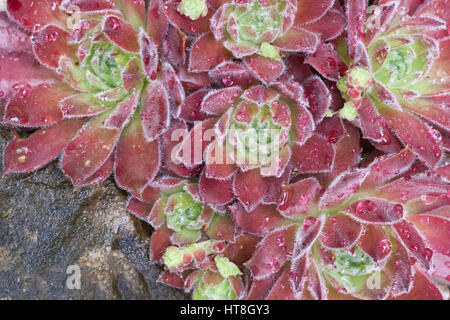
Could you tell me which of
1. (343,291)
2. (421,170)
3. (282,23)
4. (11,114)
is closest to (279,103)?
(282,23)

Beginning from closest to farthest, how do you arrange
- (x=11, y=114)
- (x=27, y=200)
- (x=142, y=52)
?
(x=142, y=52)
(x=11, y=114)
(x=27, y=200)

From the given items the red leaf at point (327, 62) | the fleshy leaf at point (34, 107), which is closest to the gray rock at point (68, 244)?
the fleshy leaf at point (34, 107)

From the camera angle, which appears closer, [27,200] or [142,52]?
[142,52]

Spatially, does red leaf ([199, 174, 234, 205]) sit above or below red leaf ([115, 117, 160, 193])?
below

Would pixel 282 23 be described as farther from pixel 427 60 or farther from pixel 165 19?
pixel 427 60

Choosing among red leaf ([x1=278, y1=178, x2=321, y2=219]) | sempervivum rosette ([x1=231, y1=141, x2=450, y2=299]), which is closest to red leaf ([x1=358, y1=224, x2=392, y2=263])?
sempervivum rosette ([x1=231, y1=141, x2=450, y2=299])

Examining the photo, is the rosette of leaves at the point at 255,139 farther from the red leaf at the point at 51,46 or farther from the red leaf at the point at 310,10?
the red leaf at the point at 51,46

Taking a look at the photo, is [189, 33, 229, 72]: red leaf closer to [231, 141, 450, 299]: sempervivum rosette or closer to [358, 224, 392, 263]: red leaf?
[231, 141, 450, 299]: sempervivum rosette
